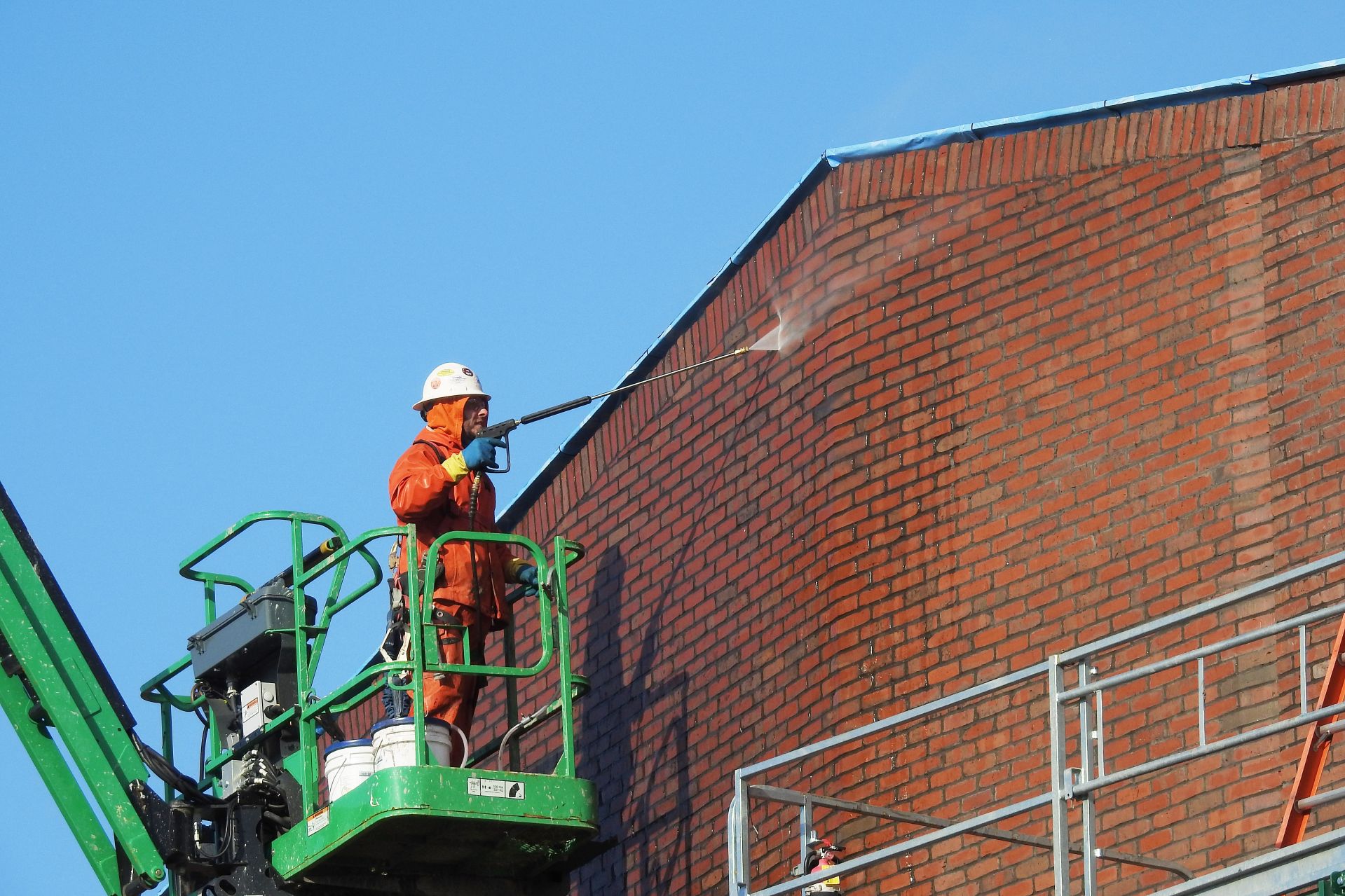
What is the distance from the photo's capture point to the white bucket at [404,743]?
413 inches

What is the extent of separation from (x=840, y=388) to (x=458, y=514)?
2.28 meters

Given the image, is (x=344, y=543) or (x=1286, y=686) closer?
(x=1286, y=686)

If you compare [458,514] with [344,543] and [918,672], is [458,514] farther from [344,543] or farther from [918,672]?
[918,672]

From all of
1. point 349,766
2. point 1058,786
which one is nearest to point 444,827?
point 349,766

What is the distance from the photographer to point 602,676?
14258 millimetres

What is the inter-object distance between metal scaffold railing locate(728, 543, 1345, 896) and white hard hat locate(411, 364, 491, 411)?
2.45m

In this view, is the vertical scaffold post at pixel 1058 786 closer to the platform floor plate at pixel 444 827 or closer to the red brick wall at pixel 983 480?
the red brick wall at pixel 983 480

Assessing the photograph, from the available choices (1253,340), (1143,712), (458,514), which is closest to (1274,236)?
(1253,340)

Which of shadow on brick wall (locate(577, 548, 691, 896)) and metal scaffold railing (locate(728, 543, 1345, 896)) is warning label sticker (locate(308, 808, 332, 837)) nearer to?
metal scaffold railing (locate(728, 543, 1345, 896))

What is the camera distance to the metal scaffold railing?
8055 millimetres

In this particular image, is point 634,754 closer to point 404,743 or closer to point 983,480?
point 983,480

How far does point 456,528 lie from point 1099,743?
13.0 ft

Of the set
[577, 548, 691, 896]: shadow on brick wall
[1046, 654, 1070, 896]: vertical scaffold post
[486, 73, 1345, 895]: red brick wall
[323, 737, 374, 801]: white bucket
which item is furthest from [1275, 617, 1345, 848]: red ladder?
[577, 548, 691, 896]: shadow on brick wall

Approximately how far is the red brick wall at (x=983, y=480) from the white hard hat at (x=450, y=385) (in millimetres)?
1962
